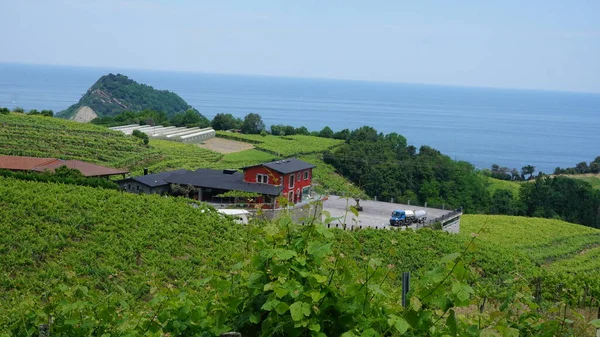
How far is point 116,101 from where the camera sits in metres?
97.6

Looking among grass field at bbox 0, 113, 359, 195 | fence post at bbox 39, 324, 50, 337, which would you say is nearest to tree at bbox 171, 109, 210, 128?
→ grass field at bbox 0, 113, 359, 195

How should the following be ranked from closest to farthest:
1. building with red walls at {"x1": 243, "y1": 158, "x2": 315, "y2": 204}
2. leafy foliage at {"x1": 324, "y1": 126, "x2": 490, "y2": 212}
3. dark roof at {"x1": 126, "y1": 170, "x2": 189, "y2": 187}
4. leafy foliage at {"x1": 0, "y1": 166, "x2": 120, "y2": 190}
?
leafy foliage at {"x1": 0, "y1": 166, "x2": 120, "y2": 190}
dark roof at {"x1": 126, "y1": 170, "x2": 189, "y2": 187}
building with red walls at {"x1": 243, "y1": 158, "x2": 315, "y2": 204}
leafy foliage at {"x1": 324, "y1": 126, "x2": 490, "y2": 212}

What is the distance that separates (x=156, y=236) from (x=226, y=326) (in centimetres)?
1171

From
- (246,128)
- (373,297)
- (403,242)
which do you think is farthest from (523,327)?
(246,128)

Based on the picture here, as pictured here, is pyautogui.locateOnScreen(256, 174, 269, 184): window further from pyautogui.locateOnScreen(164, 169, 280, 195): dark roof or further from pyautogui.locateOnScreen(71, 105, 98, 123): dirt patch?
pyautogui.locateOnScreen(71, 105, 98, 123): dirt patch

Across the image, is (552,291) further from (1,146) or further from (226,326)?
(1,146)

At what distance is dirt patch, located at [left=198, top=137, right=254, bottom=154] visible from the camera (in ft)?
146

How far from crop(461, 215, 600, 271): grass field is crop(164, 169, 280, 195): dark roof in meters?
8.15

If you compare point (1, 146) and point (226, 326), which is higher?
point (226, 326)

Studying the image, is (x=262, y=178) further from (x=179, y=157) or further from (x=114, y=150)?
(x=114, y=150)

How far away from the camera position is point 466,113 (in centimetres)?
18162

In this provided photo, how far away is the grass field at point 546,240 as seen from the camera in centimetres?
2339

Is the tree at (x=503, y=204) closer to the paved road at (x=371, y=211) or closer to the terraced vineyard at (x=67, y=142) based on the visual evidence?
the paved road at (x=371, y=211)

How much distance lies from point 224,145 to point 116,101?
185 feet
